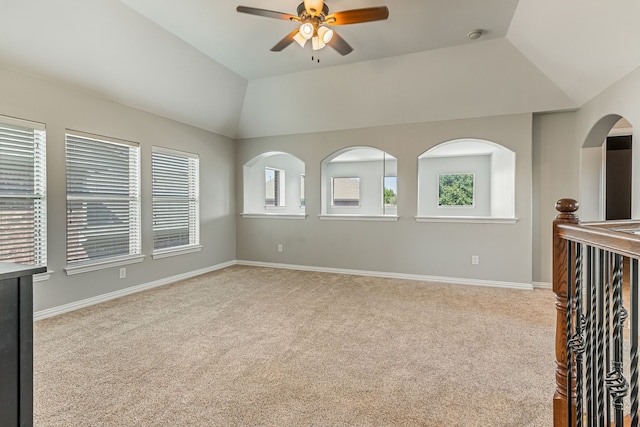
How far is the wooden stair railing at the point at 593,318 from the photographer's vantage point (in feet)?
3.33

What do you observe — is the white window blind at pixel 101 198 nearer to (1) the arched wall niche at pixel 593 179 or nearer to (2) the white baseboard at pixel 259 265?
(2) the white baseboard at pixel 259 265

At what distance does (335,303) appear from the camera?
384 centimetres

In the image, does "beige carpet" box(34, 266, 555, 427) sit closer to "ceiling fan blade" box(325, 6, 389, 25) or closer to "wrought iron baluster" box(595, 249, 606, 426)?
"wrought iron baluster" box(595, 249, 606, 426)

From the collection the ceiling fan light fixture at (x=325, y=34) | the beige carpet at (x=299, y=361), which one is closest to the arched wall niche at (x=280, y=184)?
the beige carpet at (x=299, y=361)

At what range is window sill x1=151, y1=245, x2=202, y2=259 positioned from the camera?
4602mm

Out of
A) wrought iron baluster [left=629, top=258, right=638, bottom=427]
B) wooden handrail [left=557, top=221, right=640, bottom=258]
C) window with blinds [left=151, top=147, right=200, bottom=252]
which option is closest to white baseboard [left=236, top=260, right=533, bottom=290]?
window with blinds [left=151, top=147, right=200, bottom=252]

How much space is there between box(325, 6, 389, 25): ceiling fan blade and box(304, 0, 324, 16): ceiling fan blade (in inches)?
4.1

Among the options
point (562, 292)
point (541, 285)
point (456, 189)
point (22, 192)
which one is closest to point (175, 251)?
point (22, 192)

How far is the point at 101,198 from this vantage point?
3.89m

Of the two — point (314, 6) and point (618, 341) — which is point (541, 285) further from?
point (314, 6)

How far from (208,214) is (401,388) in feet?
14.3

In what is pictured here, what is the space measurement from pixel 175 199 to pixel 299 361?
11.4ft

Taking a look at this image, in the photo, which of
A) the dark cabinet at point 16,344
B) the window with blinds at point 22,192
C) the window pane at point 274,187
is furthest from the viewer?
the window pane at point 274,187

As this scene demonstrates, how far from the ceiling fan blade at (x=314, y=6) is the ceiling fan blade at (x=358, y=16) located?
0.34ft
